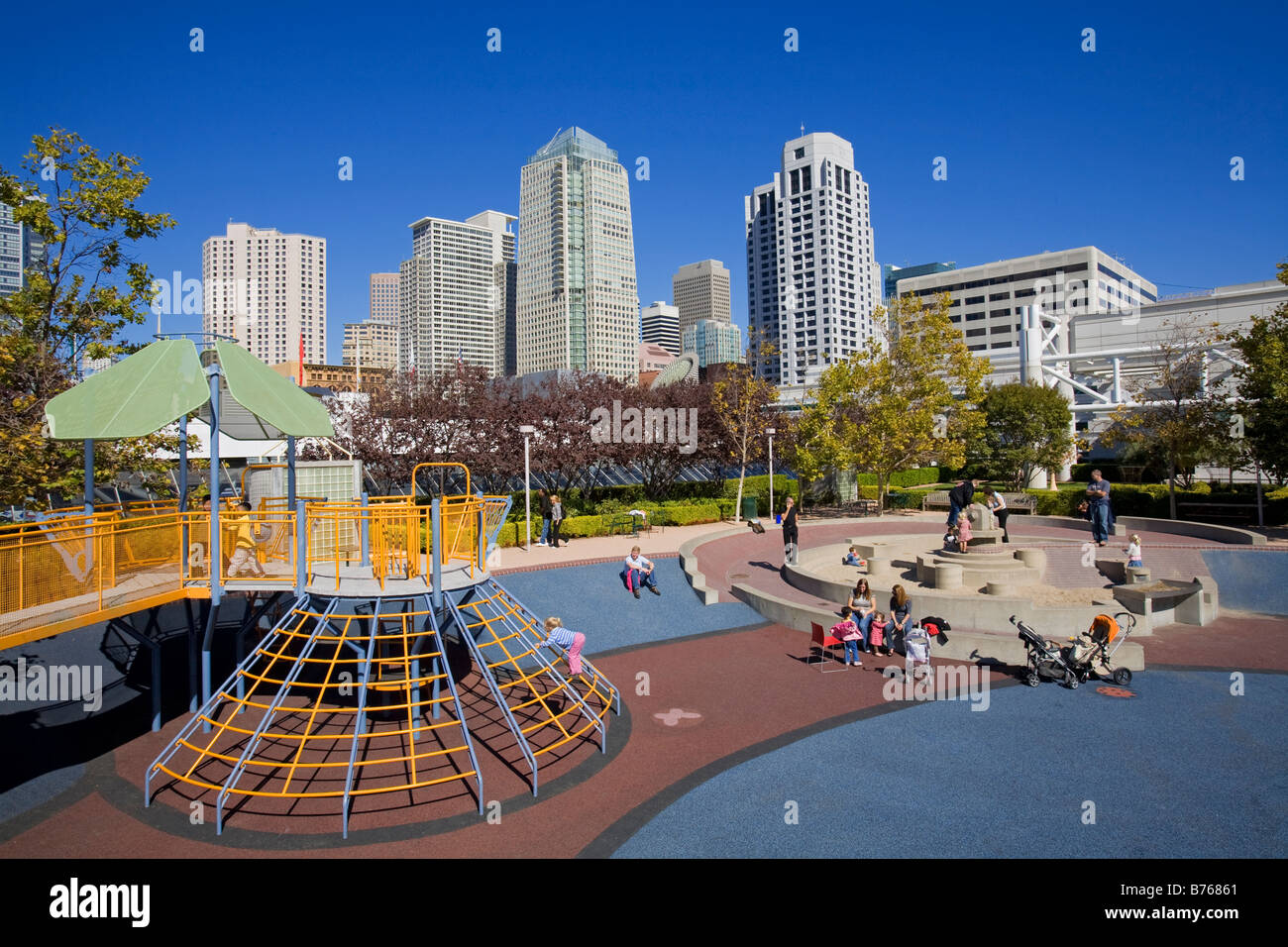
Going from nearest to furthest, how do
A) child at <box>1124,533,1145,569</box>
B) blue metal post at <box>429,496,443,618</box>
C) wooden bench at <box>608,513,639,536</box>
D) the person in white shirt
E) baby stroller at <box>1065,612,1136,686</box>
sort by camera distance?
blue metal post at <box>429,496,443,618</box>
baby stroller at <box>1065,612,1136,686</box>
child at <box>1124,533,1145,569</box>
the person in white shirt
wooden bench at <box>608,513,639,536</box>

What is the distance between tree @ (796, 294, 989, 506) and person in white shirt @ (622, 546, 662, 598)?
54.1ft

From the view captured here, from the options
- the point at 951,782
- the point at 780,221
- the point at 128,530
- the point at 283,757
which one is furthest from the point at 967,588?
the point at 780,221

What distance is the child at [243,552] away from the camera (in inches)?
420

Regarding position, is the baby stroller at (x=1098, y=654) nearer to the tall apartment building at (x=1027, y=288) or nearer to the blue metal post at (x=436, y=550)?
the blue metal post at (x=436, y=550)

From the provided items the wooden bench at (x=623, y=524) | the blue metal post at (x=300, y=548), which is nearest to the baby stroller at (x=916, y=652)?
the blue metal post at (x=300, y=548)

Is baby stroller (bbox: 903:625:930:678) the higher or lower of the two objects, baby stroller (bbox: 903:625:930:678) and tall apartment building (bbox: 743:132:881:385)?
the lower

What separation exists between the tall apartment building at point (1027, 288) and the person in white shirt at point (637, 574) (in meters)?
110

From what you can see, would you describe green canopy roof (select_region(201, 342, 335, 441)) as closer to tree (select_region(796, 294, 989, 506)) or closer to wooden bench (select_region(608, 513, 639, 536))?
wooden bench (select_region(608, 513, 639, 536))

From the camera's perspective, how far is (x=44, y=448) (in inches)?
583

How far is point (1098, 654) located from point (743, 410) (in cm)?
2292

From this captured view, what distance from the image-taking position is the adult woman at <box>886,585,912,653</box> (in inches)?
575

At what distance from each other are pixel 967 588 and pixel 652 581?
7.96 meters

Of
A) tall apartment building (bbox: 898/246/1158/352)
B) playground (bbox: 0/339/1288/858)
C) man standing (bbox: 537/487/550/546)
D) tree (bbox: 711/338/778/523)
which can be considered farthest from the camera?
tall apartment building (bbox: 898/246/1158/352)

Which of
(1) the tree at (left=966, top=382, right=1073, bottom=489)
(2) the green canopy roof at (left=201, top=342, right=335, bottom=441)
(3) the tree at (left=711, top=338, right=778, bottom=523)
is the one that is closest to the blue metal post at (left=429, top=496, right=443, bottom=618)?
(2) the green canopy roof at (left=201, top=342, right=335, bottom=441)
